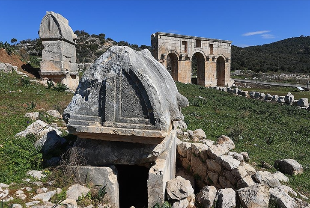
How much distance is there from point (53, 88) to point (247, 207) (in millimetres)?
10283

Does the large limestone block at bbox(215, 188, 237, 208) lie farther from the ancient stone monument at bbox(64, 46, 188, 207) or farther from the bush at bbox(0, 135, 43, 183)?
the bush at bbox(0, 135, 43, 183)

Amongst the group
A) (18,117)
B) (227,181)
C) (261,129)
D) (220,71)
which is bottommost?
(227,181)

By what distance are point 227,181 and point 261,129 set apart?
16.8ft

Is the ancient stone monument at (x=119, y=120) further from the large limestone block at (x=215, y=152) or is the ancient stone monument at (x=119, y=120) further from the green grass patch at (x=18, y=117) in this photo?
the large limestone block at (x=215, y=152)

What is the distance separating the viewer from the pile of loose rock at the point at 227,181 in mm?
3744

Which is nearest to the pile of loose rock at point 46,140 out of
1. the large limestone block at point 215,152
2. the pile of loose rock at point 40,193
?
the pile of loose rock at point 40,193

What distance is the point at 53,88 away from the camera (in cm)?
1177

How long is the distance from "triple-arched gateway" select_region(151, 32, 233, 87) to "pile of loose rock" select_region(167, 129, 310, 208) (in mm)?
17477

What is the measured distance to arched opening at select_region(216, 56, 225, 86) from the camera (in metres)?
27.8

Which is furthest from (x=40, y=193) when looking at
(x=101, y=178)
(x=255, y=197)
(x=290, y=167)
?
(x=290, y=167)

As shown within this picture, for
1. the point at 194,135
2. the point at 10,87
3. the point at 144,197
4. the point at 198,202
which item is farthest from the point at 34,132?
the point at 10,87

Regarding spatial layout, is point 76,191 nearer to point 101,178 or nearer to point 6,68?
point 101,178

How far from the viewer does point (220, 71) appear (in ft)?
93.2

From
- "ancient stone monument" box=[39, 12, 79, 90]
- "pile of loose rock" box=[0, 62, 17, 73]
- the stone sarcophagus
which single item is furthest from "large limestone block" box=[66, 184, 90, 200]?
"pile of loose rock" box=[0, 62, 17, 73]
